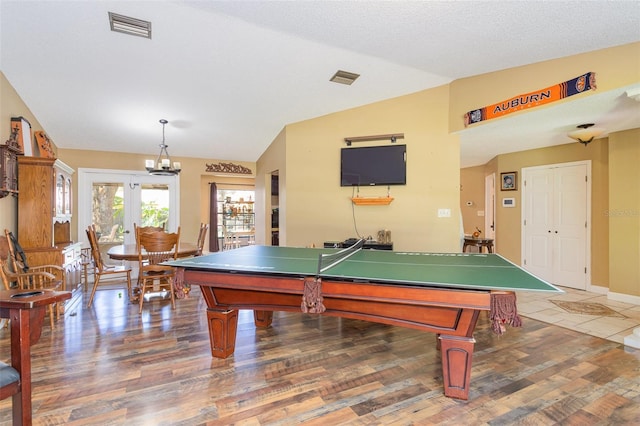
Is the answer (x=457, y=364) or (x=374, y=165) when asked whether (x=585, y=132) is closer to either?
(x=374, y=165)

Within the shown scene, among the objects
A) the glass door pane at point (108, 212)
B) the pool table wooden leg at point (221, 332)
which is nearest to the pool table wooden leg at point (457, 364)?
the pool table wooden leg at point (221, 332)

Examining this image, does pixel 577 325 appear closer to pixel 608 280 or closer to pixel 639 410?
pixel 639 410

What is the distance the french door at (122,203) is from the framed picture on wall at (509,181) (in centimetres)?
660

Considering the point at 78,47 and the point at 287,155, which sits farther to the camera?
the point at 287,155

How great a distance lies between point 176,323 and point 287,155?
115 inches

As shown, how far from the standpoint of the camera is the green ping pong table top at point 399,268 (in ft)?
6.04

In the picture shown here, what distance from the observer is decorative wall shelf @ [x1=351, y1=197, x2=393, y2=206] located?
4.55 m

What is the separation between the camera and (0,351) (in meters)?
2.58

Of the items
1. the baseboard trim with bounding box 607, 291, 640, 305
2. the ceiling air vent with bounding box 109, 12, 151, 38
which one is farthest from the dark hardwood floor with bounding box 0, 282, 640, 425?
the ceiling air vent with bounding box 109, 12, 151, 38

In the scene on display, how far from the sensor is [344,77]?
3857 mm

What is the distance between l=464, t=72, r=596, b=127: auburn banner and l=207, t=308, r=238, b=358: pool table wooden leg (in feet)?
12.4

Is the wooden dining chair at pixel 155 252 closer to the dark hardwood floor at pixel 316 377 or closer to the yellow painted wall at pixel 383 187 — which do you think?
the dark hardwood floor at pixel 316 377

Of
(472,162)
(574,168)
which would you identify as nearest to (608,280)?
(574,168)

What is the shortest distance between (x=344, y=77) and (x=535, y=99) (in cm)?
220
